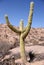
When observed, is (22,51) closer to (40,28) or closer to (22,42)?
(22,42)

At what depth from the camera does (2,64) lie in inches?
411

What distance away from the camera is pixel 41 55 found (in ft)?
43.2

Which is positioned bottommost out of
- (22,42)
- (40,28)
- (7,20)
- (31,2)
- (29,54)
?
(40,28)

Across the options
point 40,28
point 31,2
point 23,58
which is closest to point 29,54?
point 23,58

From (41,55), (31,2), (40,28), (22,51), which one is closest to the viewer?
(31,2)

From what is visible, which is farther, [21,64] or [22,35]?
[22,35]

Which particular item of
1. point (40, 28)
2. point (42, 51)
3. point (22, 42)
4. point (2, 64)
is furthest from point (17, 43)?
point (40, 28)

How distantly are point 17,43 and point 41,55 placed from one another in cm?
1031

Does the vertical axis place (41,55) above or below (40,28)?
above

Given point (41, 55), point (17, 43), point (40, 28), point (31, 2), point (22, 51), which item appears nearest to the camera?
point (31, 2)

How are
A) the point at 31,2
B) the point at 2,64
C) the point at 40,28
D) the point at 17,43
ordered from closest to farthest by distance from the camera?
the point at 2,64
the point at 31,2
the point at 17,43
the point at 40,28

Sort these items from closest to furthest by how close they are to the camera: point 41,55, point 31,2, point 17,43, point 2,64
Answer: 1. point 2,64
2. point 31,2
3. point 41,55
4. point 17,43

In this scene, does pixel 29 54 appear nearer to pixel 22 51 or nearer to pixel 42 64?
pixel 22 51

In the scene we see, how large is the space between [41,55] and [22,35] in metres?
2.06
